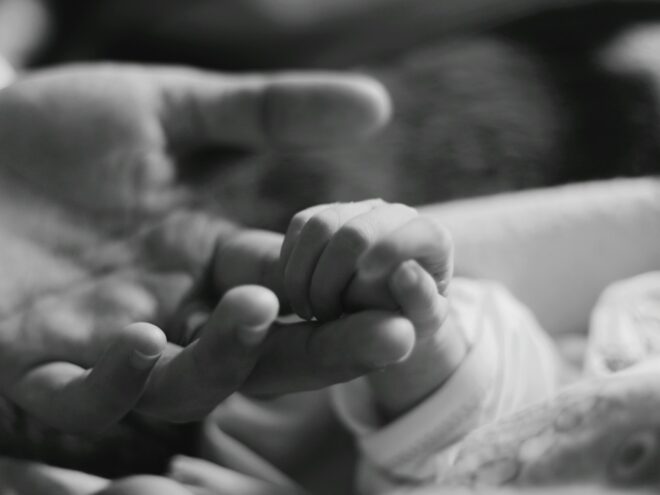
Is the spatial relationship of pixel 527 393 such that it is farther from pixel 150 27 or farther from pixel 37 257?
pixel 150 27

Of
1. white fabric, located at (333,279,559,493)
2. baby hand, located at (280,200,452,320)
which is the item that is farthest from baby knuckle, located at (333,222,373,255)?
white fabric, located at (333,279,559,493)

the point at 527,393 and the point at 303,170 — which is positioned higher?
the point at 303,170

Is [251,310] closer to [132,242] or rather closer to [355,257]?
[355,257]

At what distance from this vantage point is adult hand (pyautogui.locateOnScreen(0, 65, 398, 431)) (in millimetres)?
349

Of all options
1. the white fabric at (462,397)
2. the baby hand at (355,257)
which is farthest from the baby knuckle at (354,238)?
the white fabric at (462,397)

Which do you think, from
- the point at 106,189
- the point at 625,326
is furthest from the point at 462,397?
the point at 106,189

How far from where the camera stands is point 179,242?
39 centimetres

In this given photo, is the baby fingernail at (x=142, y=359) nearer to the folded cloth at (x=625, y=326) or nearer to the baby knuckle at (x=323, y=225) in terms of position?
the baby knuckle at (x=323, y=225)

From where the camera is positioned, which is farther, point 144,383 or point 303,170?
point 303,170

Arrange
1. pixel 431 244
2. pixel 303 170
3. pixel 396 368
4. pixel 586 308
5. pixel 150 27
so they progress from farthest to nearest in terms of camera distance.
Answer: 1. pixel 150 27
2. pixel 303 170
3. pixel 586 308
4. pixel 396 368
5. pixel 431 244

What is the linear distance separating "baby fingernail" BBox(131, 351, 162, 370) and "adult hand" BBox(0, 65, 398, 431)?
42 millimetres

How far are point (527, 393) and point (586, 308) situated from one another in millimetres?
119

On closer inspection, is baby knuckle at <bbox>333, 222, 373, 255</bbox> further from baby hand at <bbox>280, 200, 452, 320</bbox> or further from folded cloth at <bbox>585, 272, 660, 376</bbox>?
folded cloth at <bbox>585, 272, 660, 376</bbox>

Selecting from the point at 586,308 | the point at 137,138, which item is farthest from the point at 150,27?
the point at 586,308
